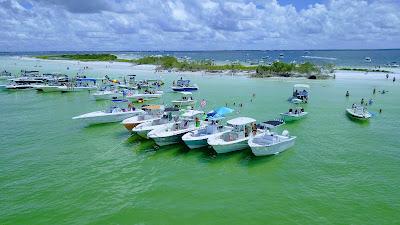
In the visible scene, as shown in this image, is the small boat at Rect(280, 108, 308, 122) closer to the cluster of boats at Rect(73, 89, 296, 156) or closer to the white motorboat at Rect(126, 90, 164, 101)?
the cluster of boats at Rect(73, 89, 296, 156)

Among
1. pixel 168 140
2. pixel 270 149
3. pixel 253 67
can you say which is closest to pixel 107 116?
pixel 168 140

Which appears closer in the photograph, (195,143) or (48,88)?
(195,143)

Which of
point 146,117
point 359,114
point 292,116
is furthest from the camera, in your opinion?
point 359,114

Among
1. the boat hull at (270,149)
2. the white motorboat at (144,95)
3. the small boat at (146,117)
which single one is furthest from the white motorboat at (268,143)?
the white motorboat at (144,95)

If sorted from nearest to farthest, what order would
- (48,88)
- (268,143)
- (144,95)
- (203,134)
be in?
(268,143) < (203,134) < (144,95) < (48,88)

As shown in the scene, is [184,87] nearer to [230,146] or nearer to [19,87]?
[19,87]

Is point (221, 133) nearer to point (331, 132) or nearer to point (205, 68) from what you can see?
point (331, 132)

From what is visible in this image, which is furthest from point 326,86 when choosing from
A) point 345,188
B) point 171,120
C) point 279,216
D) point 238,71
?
point 279,216
